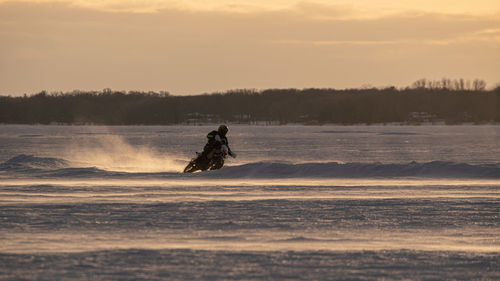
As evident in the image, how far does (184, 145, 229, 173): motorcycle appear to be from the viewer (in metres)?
23.7

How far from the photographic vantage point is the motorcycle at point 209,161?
23656mm

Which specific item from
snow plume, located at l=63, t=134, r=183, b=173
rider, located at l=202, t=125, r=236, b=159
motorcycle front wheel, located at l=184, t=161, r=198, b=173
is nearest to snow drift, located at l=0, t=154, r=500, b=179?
motorcycle front wheel, located at l=184, t=161, r=198, b=173

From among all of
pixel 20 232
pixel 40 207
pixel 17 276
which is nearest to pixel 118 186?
pixel 40 207

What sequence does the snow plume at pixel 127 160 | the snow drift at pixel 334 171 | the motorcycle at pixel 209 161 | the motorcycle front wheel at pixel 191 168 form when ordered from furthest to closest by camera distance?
the snow plume at pixel 127 160 → the motorcycle front wheel at pixel 191 168 → the motorcycle at pixel 209 161 → the snow drift at pixel 334 171

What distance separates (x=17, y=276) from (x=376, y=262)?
3977 mm

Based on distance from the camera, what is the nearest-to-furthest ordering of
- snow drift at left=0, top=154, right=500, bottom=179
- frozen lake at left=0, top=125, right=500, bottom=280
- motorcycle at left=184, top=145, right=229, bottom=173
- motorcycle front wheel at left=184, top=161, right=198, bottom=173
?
frozen lake at left=0, top=125, right=500, bottom=280
snow drift at left=0, top=154, right=500, bottom=179
motorcycle at left=184, top=145, right=229, bottom=173
motorcycle front wheel at left=184, top=161, right=198, bottom=173

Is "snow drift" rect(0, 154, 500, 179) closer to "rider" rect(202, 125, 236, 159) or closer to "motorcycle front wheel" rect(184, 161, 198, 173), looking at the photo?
"motorcycle front wheel" rect(184, 161, 198, 173)

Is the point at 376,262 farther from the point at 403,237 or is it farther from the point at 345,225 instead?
the point at 345,225

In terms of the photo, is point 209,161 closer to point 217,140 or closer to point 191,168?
point 191,168

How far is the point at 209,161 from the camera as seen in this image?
23.9m

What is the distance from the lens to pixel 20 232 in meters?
11.2

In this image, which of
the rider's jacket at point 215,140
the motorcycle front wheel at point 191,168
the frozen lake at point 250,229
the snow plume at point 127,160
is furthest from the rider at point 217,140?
the frozen lake at point 250,229

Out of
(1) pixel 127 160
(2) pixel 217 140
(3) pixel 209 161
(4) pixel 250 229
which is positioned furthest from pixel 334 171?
(1) pixel 127 160

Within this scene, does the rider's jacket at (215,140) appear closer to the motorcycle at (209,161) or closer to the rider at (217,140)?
the rider at (217,140)
